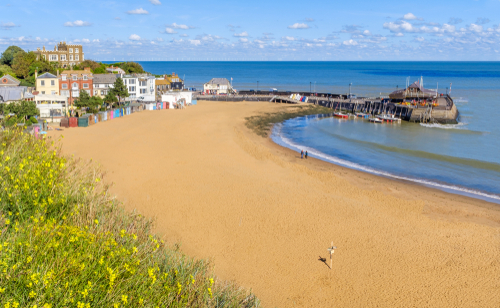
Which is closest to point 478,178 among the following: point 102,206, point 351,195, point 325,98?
point 351,195

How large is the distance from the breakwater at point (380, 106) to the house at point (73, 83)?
2611cm

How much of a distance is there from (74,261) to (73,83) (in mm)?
58509

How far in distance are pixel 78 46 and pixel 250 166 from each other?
308 ft

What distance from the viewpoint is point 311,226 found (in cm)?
1833

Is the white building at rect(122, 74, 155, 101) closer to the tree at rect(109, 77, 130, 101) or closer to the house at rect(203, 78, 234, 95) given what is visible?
the tree at rect(109, 77, 130, 101)

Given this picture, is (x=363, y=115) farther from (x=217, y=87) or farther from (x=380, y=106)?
(x=217, y=87)

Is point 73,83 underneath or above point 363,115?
above

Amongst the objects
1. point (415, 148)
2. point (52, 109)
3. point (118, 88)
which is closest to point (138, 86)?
point (118, 88)

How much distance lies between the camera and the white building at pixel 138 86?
6559cm

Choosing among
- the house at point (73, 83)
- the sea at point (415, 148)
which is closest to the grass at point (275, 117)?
the sea at point (415, 148)

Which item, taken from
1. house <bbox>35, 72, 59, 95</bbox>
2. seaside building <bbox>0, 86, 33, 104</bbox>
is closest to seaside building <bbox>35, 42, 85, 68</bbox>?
house <bbox>35, 72, 59, 95</bbox>

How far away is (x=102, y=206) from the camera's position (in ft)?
37.9

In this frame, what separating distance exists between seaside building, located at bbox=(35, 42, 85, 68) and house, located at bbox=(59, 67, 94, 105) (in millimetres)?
44465

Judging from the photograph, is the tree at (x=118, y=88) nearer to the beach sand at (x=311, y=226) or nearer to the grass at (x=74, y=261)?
the beach sand at (x=311, y=226)
